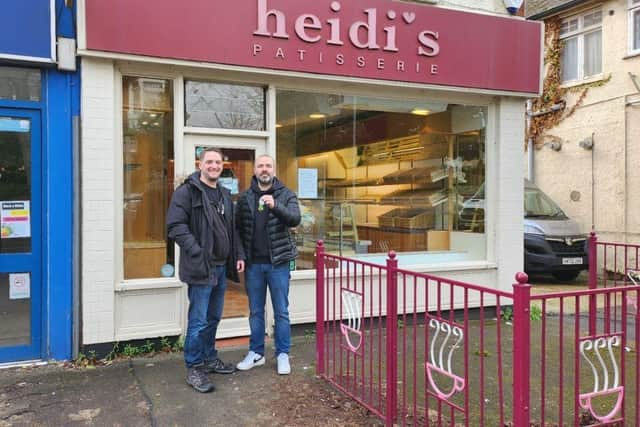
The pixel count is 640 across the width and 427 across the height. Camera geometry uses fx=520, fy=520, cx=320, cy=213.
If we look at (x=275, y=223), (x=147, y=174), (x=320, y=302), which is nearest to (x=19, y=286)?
(x=147, y=174)

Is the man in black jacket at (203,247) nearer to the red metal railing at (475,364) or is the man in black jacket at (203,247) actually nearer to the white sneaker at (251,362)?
the white sneaker at (251,362)

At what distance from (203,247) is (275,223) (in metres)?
0.68

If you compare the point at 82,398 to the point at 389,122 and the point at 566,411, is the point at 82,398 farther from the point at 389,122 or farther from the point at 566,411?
the point at 389,122

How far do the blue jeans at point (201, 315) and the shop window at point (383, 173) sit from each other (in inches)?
67.7

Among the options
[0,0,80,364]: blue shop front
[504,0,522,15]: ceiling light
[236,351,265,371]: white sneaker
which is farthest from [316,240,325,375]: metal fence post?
[504,0,522,15]: ceiling light

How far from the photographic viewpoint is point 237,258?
14.9 ft

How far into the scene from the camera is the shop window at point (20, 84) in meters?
4.72

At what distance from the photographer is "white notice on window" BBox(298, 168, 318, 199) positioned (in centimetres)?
618

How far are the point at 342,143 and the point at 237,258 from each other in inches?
103

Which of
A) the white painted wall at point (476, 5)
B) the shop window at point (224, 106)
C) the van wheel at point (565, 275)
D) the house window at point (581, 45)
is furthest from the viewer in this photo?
the house window at point (581, 45)

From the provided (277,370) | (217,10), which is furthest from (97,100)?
(277,370)

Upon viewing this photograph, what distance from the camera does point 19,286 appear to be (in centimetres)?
482

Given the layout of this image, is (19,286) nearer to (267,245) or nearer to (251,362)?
(251,362)

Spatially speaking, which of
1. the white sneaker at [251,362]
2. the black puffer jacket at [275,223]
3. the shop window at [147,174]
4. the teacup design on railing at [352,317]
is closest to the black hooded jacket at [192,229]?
the black puffer jacket at [275,223]
